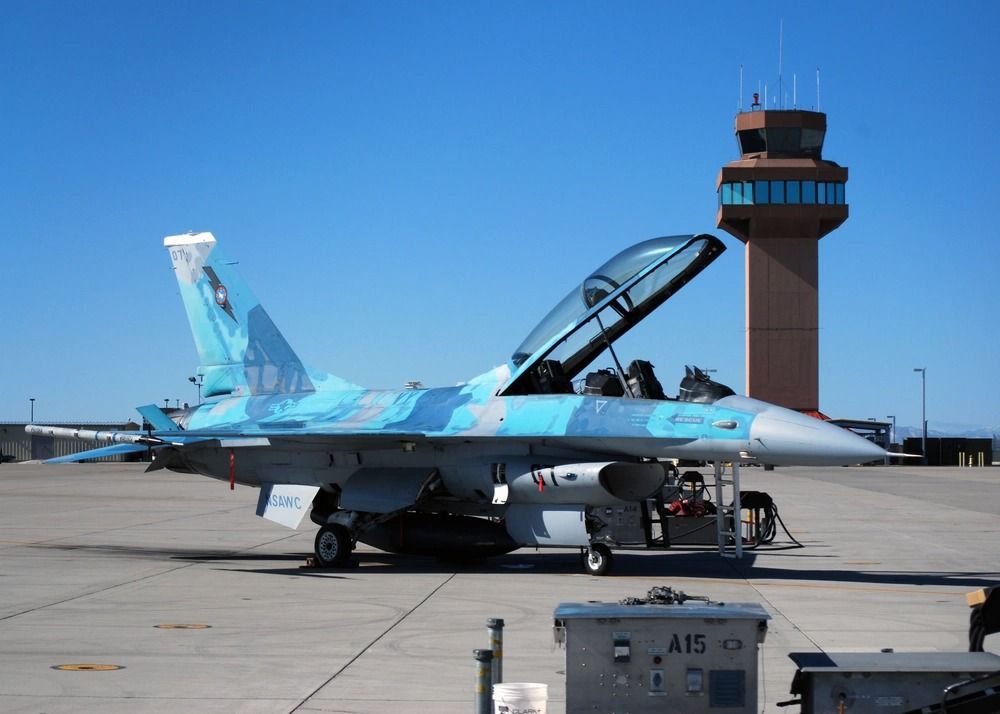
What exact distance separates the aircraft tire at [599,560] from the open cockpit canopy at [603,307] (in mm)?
2018

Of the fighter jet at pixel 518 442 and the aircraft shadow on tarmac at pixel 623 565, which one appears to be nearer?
the fighter jet at pixel 518 442

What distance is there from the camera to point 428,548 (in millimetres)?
15742

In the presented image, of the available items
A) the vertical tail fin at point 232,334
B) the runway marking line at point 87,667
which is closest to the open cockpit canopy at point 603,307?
the vertical tail fin at point 232,334

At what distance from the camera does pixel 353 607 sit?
1180cm

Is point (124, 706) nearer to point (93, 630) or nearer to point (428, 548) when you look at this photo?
point (93, 630)

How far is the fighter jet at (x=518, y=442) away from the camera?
1383 centimetres

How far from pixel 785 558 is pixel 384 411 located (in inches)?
243

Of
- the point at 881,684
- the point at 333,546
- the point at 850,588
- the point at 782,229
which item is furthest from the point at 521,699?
the point at 782,229

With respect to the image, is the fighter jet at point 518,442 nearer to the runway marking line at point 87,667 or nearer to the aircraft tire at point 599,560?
the aircraft tire at point 599,560

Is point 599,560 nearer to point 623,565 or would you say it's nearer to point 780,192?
point 623,565

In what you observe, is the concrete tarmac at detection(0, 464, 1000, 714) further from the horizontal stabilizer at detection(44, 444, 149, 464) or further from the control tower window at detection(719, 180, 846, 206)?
the control tower window at detection(719, 180, 846, 206)

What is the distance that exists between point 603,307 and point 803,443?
3038 millimetres

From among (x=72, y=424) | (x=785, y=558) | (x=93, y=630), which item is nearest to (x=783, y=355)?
(x=72, y=424)

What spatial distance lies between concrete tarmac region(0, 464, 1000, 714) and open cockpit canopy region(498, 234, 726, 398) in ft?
8.34
